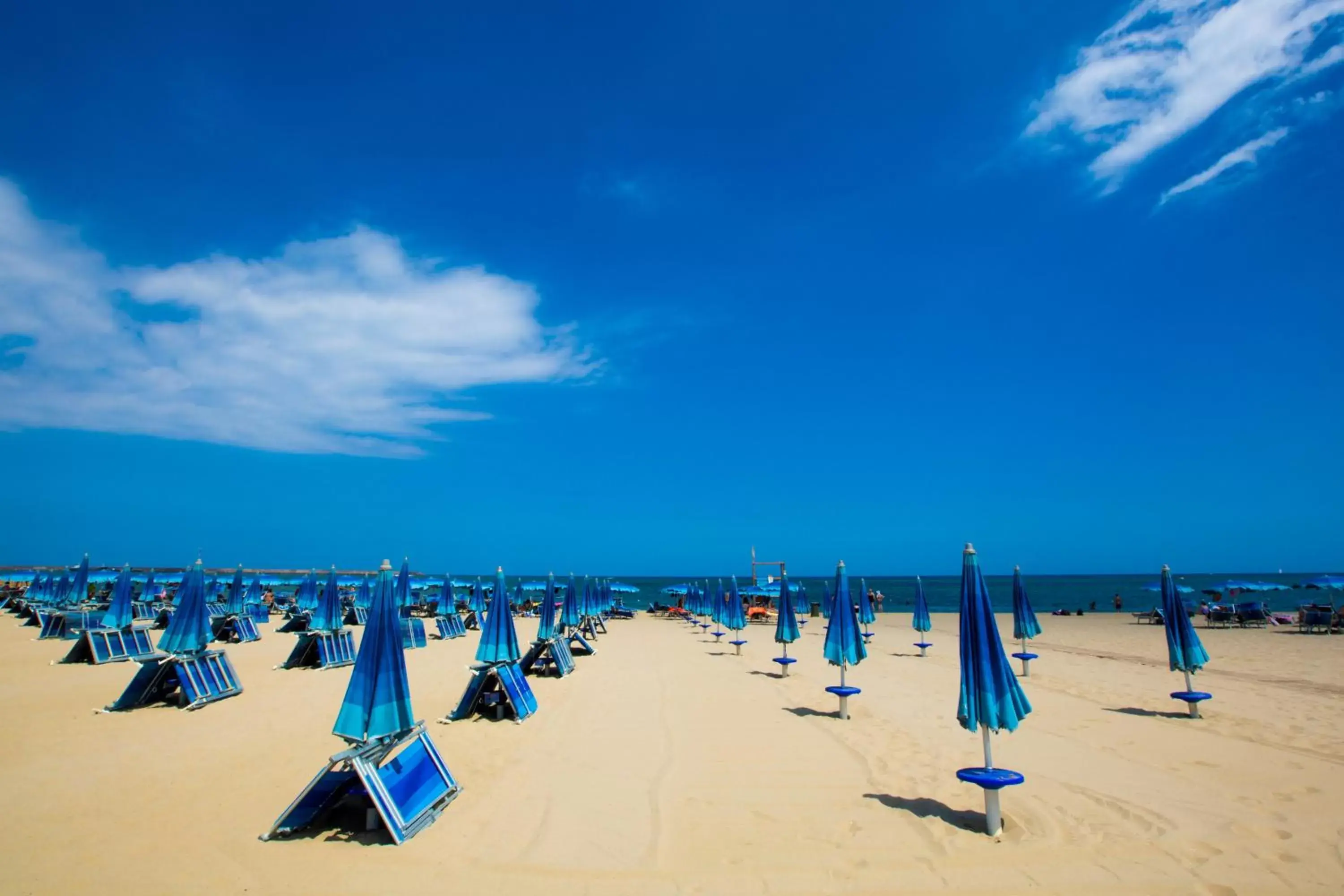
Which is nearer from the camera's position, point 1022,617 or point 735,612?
point 1022,617

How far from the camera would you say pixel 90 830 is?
5.98 m

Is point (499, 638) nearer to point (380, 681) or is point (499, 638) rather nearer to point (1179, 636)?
point (380, 681)

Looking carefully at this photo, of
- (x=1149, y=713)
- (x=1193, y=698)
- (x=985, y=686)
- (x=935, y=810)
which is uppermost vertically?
(x=985, y=686)

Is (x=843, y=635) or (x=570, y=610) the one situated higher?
(x=843, y=635)

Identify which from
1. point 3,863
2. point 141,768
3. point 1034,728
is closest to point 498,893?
point 3,863

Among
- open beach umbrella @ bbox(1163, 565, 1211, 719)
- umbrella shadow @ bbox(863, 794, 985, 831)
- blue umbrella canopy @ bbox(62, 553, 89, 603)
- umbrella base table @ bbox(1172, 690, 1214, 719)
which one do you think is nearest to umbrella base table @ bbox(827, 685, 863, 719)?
umbrella shadow @ bbox(863, 794, 985, 831)

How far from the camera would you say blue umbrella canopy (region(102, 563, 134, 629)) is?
1781 centimetres

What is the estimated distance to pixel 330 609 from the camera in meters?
19.1

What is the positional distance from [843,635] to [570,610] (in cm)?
1350

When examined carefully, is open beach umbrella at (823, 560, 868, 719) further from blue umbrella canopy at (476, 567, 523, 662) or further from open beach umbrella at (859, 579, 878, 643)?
open beach umbrella at (859, 579, 878, 643)

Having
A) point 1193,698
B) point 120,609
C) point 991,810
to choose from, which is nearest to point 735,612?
point 1193,698

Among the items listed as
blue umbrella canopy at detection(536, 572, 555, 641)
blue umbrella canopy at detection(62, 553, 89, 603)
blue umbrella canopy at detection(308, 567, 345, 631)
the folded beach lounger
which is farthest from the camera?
blue umbrella canopy at detection(62, 553, 89, 603)

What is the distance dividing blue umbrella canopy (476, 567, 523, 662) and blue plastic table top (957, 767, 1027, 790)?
739 cm

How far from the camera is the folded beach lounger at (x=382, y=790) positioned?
230 inches
